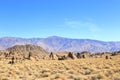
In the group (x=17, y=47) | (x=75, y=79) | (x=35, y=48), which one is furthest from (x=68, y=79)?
(x=35, y=48)

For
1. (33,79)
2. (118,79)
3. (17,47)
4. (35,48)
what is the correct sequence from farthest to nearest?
(35,48)
(17,47)
(33,79)
(118,79)

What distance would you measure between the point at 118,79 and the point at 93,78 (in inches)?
84.9

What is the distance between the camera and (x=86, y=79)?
16.4 m

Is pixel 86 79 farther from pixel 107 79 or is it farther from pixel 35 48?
pixel 35 48

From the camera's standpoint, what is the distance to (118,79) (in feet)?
48.5

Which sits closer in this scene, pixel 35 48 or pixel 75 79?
pixel 75 79

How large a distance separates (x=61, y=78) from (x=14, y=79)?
13.0 feet

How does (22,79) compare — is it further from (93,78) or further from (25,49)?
(25,49)

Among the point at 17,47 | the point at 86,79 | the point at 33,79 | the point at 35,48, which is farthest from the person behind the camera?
the point at 35,48

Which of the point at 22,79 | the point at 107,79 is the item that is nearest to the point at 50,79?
the point at 22,79

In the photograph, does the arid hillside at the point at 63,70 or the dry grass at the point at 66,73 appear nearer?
the dry grass at the point at 66,73

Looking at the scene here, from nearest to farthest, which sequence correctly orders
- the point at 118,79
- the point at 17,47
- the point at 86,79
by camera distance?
the point at 118,79 → the point at 86,79 → the point at 17,47

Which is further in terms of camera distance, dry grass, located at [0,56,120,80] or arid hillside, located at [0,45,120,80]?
arid hillside, located at [0,45,120,80]

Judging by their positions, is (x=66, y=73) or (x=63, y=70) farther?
(x=63, y=70)
